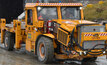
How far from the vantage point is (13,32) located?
12.9 meters

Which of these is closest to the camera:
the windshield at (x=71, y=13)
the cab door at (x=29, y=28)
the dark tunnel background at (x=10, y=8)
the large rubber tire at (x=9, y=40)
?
the windshield at (x=71, y=13)

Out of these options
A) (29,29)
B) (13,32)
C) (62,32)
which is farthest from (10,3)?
(62,32)

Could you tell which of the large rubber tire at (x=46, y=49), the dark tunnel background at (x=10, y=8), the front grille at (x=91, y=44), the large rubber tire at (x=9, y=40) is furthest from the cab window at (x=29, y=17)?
the dark tunnel background at (x=10, y=8)

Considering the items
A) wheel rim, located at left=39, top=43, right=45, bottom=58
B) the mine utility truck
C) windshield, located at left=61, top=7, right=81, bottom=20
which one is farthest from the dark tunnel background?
wheel rim, located at left=39, top=43, right=45, bottom=58

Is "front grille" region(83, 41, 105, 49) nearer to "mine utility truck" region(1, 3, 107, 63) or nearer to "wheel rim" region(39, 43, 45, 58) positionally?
"mine utility truck" region(1, 3, 107, 63)

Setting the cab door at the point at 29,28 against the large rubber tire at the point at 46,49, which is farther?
the cab door at the point at 29,28

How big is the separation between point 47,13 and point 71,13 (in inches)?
40.7

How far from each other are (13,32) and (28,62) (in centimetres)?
318

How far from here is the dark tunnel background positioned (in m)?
31.3

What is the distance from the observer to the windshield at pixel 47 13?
1041 cm

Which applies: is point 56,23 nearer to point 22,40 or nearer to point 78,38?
point 78,38

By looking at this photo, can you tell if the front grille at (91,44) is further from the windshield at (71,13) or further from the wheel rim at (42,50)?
the windshield at (71,13)

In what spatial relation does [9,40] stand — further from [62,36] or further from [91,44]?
[91,44]

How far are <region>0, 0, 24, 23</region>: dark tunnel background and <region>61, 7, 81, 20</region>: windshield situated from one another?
20992mm
